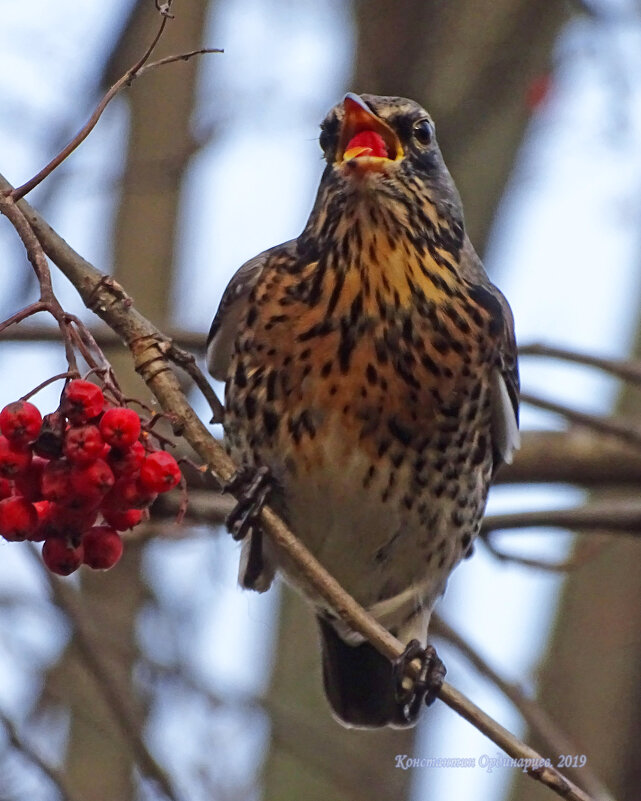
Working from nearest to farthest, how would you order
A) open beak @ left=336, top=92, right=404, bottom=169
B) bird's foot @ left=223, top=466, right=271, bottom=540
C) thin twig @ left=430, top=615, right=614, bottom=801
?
1. bird's foot @ left=223, top=466, right=271, bottom=540
2. open beak @ left=336, top=92, right=404, bottom=169
3. thin twig @ left=430, top=615, right=614, bottom=801

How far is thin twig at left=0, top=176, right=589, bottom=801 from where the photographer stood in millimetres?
2705

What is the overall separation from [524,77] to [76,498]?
4.69 metres

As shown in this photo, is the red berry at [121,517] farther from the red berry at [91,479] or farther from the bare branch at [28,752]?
the bare branch at [28,752]

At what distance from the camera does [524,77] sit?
6.62 meters

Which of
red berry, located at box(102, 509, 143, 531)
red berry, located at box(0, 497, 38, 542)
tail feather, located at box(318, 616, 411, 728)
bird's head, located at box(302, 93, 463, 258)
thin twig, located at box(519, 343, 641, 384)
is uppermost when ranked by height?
bird's head, located at box(302, 93, 463, 258)

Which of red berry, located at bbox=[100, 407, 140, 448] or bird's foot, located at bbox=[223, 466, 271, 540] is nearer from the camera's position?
red berry, located at bbox=[100, 407, 140, 448]

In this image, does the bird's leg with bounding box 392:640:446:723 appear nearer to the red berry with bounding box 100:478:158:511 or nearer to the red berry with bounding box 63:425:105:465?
the red berry with bounding box 100:478:158:511

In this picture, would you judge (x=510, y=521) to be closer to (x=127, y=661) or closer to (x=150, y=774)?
(x=150, y=774)

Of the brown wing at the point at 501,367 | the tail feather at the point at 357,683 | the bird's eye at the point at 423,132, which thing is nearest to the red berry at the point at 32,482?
the bird's eye at the point at 423,132

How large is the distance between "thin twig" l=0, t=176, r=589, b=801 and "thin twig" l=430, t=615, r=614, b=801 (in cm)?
146

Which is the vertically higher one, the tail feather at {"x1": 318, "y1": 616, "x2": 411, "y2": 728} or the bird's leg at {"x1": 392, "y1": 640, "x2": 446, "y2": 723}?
the bird's leg at {"x1": 392, "y1": 640, "x2": 446, "y2": 723}

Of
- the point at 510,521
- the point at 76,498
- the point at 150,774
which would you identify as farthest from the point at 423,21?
the point at 76,498

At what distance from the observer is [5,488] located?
249 cm

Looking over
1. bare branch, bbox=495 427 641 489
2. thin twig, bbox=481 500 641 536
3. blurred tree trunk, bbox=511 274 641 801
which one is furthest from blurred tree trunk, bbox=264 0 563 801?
thin twig, bbox=481 500 641 536
